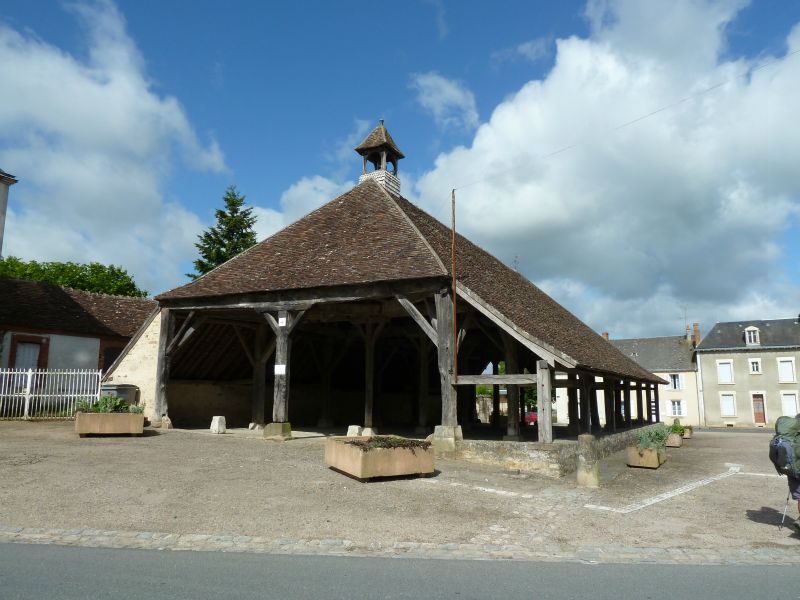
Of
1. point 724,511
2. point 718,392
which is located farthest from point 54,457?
point 718,392

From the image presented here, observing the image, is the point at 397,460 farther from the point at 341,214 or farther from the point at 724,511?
the point at 341,214

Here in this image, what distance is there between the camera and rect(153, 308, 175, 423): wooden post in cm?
1466

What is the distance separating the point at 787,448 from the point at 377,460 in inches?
202

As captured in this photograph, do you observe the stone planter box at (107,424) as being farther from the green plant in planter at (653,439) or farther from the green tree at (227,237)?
the green tree at (227,237)

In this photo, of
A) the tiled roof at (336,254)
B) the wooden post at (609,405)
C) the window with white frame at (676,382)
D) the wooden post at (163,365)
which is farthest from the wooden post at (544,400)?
the window with white frame at (676,382)

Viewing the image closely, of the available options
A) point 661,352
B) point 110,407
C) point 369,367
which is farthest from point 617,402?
point 661,352

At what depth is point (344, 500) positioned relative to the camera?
737 centimetres

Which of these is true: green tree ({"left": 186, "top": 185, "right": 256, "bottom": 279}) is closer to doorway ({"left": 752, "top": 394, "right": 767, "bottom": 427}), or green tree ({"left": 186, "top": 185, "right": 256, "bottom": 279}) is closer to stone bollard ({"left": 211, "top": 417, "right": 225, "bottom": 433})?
stone bollard ({"left": 211, "top": 417, "right": 225, "bottom": 433})

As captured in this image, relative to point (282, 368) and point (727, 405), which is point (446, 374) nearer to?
point (282, 368)

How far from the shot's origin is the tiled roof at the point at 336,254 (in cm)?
1253

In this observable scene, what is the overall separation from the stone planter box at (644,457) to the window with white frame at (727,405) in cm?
2858

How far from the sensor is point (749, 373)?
36062 millimetres

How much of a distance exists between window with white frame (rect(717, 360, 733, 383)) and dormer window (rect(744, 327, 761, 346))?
1.65 metres

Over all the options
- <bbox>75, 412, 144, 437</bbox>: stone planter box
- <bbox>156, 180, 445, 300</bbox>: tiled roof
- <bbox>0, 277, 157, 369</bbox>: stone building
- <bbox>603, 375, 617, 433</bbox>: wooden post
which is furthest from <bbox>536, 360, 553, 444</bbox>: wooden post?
<bbox>0, 277, 157, 369</bbox>: stone building
